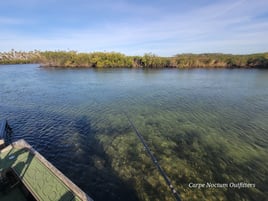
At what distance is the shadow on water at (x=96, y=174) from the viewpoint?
Answer: 5375 mm

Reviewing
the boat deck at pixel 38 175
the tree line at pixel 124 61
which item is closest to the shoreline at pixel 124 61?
the tree line at pixel 124 61

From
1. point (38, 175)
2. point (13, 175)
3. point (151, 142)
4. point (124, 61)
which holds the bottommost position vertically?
point (151, 142)

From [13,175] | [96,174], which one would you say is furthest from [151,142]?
[13,175]

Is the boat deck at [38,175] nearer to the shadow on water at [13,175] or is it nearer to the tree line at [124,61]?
the shadow on water at [13,175]

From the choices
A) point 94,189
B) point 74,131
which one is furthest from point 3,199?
point 74,131

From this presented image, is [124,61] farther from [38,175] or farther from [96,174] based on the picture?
[38,175]

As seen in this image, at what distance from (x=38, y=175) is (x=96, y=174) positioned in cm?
211

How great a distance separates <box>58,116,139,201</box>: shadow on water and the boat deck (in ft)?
3.83

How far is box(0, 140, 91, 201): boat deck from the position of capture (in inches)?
171

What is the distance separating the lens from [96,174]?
20.5 feet

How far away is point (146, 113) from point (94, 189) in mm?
8075

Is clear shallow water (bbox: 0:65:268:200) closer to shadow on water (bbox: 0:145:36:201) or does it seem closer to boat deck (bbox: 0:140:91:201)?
boat deck (bbox: 0:140:91:201)

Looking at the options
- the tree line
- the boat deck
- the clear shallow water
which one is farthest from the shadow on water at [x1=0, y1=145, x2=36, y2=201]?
the tree line

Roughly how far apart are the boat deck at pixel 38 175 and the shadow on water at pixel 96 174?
1167 millimetres
